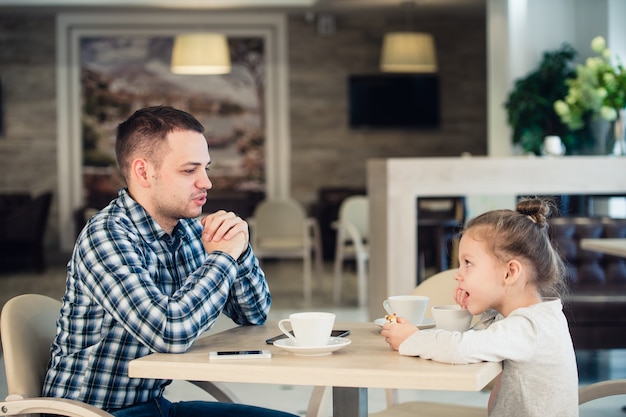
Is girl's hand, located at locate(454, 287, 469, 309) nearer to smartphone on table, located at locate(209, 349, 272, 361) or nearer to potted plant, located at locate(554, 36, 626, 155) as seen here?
smartphone on table, located at locate(209, 349, 272, 361)

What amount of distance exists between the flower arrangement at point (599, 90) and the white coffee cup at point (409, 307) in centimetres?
398

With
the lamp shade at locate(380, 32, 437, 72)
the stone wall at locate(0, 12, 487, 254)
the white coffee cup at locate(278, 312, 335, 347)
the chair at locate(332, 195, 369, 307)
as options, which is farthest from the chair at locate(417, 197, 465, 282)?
the stone wall at locate(0, 12, 487, 254)

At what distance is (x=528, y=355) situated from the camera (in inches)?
70.0

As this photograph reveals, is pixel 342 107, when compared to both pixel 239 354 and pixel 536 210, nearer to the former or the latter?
pixel 536 210

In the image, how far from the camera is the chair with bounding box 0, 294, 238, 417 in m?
1.85

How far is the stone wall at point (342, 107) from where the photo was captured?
11758 millimetres

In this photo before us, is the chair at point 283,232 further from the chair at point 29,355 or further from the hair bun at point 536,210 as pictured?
the hair bun at point 536,210

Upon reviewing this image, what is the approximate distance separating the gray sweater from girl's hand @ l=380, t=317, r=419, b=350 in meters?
0.05

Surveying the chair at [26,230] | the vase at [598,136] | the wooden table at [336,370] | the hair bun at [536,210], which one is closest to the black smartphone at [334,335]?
the wooden table at [336,370]

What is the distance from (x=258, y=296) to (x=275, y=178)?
9689mm

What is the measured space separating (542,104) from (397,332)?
19.8ft

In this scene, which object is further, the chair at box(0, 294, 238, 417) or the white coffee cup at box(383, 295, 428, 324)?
the white coffee cup at box(383, 295, 428, 324)

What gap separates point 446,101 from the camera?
1207cm

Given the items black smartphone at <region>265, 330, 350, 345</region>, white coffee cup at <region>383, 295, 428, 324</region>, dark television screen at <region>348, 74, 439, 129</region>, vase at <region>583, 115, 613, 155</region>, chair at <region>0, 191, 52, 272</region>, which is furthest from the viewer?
dark television screen at <region>348, 74, 439, 129</region>
